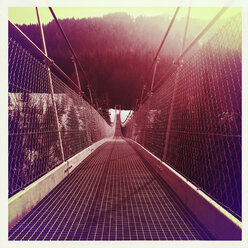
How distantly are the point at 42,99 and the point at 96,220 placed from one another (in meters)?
1.82

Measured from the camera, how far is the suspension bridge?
5.31 ft

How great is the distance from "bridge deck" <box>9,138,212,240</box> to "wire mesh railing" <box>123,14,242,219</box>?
0.35 m

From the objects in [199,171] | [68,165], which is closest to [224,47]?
[199,171]

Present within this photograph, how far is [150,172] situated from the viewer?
3.61 metres

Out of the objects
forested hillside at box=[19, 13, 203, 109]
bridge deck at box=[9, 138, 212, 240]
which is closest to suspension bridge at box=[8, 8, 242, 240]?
bridge deck at box=[9, 138, 212, 240]

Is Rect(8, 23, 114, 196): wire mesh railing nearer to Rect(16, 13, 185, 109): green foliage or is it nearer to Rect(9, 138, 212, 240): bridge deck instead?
Rect(9, 138, 212, 240): bridge deck

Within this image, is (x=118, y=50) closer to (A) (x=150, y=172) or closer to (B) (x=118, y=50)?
(B) (x=118, y=50)

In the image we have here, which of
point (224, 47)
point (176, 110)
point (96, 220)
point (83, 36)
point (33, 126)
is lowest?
point (96, 220)

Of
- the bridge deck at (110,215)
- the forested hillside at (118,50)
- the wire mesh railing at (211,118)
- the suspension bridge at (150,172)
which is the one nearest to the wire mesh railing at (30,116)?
the suspension bridge at (150,172)

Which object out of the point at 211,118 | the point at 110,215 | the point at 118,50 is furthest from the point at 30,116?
the point at 118,50

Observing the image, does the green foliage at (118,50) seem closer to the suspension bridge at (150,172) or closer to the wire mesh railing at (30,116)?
the wire mesh railing at (30,116)
